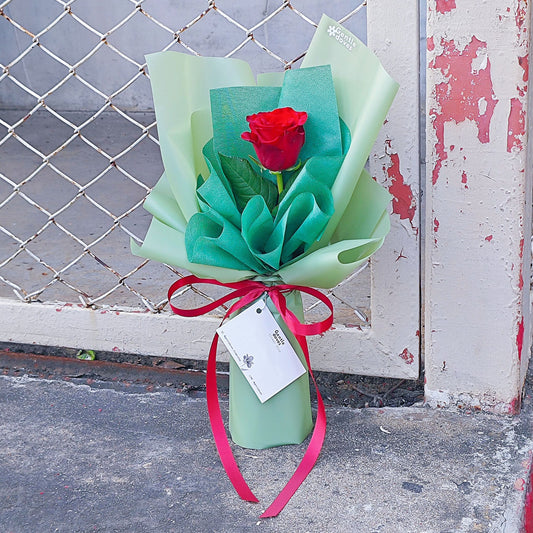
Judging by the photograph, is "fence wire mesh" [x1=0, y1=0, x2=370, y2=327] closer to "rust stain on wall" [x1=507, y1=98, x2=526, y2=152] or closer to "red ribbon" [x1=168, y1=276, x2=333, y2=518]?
"red ribbon" [x1=168, y1=276, x2=333, y2=518]

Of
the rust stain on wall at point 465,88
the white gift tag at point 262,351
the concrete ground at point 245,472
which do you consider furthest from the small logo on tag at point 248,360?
the rust stain on wall at point 465,88

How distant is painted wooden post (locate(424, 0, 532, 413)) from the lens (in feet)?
3.55

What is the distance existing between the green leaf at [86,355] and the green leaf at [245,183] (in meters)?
0.66

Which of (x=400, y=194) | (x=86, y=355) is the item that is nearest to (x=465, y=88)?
(x=400, y=194)

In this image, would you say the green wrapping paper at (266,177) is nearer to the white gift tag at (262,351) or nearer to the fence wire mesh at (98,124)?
the white gift tag at (262,351)

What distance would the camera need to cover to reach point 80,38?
502 cm

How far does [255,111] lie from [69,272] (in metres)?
1.22

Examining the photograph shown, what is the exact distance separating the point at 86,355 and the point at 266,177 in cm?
70

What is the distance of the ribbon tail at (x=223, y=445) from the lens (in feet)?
3.56

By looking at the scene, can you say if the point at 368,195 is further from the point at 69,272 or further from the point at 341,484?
the point at 69,272

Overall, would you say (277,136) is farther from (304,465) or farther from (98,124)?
(98,124)

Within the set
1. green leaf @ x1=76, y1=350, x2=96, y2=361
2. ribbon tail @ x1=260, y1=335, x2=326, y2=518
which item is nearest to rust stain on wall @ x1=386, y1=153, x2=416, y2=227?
ribbon tail @ x1=260, y1=335, x2=326, y2=518

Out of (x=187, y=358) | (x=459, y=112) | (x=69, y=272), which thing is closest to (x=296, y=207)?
(x=459, y=112)

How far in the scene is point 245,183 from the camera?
1070 mm
